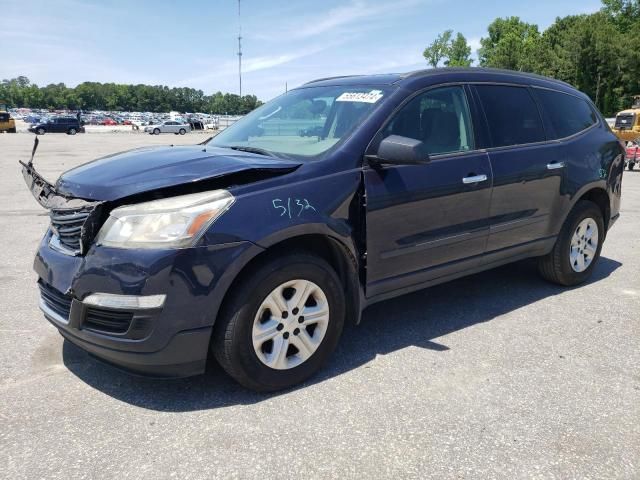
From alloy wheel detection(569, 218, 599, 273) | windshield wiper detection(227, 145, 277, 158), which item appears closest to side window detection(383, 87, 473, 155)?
windshield wiper detection(227, 145, 277, 158)

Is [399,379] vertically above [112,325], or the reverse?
[112,325]

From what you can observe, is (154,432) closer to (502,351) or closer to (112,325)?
(112,325)

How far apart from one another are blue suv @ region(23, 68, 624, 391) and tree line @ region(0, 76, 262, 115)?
530 feet

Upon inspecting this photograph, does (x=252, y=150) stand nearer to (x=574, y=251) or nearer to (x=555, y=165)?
(x=555, y=165)

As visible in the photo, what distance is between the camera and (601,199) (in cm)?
506

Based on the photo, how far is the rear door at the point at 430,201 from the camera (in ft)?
10.8

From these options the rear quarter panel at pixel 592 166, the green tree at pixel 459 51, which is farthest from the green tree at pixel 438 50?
the rear quarter panel at pixel 592 166

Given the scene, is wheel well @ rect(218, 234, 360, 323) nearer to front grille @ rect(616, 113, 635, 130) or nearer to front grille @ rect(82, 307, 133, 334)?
front grille @ rect(82, 307, 133, 334)

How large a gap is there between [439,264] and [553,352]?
3.03 ft

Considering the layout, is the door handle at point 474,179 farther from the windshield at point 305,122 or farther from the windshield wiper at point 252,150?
the windshield wiper at point 252,150

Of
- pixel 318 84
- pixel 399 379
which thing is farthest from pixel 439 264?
pixel 318 84

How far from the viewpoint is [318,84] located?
4.24 metres

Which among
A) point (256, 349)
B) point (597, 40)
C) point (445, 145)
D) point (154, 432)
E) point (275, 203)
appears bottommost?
point (154, 432)

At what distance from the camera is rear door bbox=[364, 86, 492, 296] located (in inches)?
130
